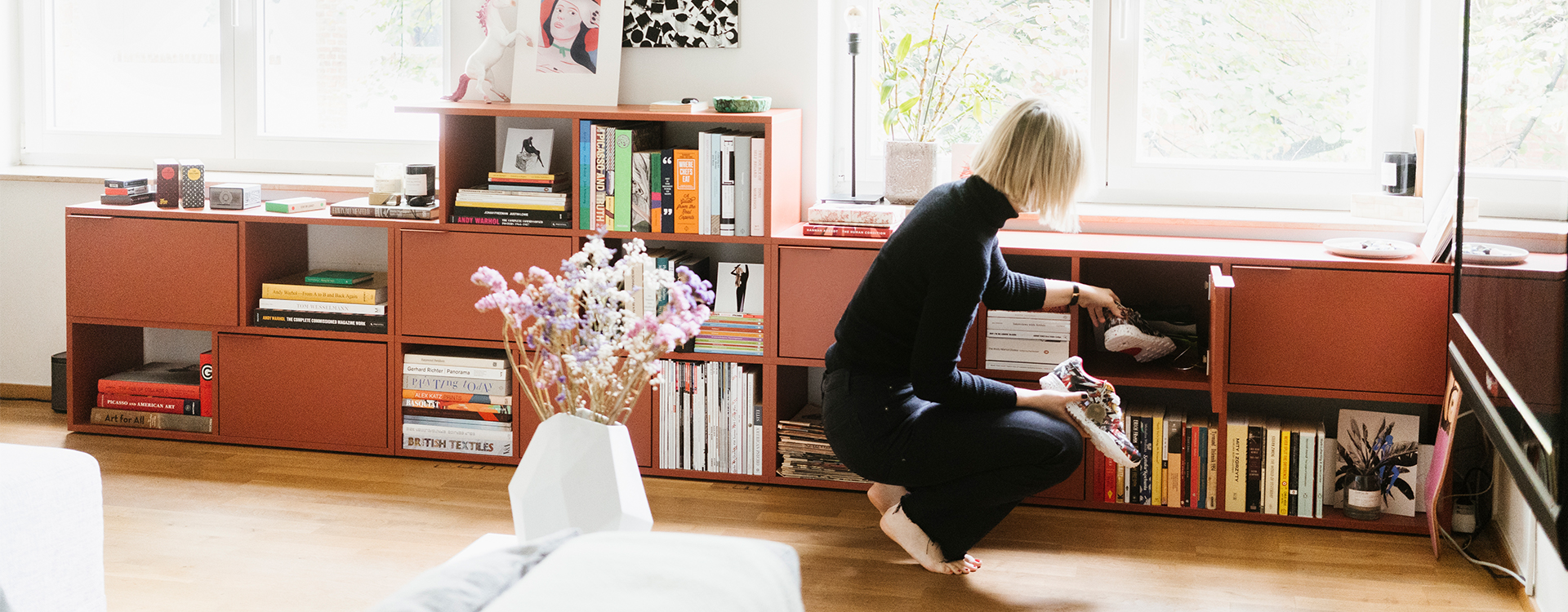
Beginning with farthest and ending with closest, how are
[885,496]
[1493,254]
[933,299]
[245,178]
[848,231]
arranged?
[245,178], [848,231], [885,496], [933,299], [1493,254]

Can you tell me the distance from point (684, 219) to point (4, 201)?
229cm

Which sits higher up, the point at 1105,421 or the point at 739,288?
the point at 739,288

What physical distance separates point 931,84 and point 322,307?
177 cm

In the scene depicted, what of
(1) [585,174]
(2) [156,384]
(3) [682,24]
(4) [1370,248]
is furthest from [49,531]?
(4) [1370,248]

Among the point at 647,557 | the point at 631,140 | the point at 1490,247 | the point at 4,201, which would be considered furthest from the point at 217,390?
the point at 1490,247

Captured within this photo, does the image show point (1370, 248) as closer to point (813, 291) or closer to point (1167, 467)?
point (1167, 467)

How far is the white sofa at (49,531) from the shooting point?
1.94 m

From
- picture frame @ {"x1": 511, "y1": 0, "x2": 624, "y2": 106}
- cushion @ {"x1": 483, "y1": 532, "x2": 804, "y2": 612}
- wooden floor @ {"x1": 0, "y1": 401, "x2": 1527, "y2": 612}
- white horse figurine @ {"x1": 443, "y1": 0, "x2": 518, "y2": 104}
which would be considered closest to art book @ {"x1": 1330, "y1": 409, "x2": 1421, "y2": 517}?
wooden floor @ {"x1": 0, "y1": 401, "x2": 1527, "y2": 612}

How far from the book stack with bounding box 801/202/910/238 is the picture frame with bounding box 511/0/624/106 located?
718 mm

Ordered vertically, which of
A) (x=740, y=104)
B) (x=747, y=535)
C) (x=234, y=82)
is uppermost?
(x=234, y=82)

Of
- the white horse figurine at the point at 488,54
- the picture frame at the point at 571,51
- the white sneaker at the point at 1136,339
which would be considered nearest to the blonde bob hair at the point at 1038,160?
the white sneaker at the point at 1136,339

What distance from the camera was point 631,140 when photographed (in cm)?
335

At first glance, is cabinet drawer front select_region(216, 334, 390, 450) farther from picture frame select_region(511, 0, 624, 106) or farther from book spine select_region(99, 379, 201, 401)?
picture frame select_region(511, 0, 624, 106)

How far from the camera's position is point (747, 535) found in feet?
9.98
